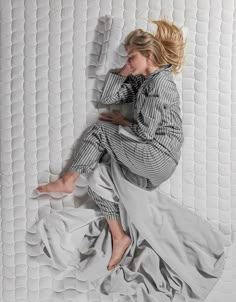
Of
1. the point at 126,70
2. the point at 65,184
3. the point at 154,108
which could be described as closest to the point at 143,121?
the point at 154,108

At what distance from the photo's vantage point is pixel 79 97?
1.51m

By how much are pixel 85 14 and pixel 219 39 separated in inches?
15.5

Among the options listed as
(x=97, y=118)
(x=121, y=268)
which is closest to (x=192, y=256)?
(x=121, y=268)

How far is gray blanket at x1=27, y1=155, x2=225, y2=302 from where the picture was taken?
1.49 meters

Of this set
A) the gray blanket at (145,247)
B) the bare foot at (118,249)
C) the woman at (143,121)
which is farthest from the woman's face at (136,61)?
the bare foot at (118,249)

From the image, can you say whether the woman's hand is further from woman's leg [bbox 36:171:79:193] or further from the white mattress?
woman's leg [bbox 36:171:79:193]

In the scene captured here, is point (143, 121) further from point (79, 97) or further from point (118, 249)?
point (118, 249)

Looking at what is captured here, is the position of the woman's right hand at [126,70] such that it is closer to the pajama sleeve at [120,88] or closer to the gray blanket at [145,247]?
the pajama sleeve at [120,88]

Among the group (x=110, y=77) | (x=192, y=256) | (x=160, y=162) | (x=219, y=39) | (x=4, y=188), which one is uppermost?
(x=219, y=39)

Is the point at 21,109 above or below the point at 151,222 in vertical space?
above

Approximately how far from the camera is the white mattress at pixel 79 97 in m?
1.49

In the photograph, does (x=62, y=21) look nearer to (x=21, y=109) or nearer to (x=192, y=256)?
(x=21, y=109)

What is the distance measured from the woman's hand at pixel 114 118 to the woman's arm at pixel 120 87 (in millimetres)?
38

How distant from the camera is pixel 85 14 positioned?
58.9 inches
